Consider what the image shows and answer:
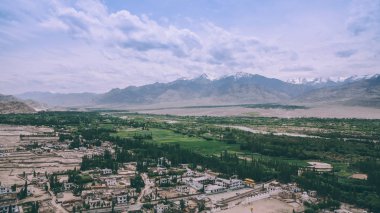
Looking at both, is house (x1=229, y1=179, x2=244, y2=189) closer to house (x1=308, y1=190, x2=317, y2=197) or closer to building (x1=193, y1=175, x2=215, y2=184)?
building (x1=193, y1=175, x2=215, y2=184)

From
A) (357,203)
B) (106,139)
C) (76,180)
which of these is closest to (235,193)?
(357,203)

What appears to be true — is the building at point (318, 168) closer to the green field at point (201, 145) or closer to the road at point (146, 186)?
the green field at point (201, 145)

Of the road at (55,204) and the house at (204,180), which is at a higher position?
the house at (204,180)

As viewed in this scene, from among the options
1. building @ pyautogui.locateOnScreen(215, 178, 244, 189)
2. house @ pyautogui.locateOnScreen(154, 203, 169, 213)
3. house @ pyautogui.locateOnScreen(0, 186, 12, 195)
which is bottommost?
house @ pyautogui.locateOnScreen(154, 203, 169, 213)

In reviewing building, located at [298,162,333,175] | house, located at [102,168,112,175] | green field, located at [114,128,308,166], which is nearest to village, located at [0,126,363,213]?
house, located at [102,168,112,175]

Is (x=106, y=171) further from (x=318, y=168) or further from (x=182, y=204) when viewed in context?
(x=318, y=168)

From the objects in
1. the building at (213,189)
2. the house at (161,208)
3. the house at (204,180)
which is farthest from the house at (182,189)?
the house at (161,208)

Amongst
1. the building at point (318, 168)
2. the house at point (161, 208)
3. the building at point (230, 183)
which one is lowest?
the house at point (161, 208)

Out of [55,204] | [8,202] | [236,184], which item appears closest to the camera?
[55,204]

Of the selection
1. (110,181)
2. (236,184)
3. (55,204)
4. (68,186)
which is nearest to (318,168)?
(236,184)
